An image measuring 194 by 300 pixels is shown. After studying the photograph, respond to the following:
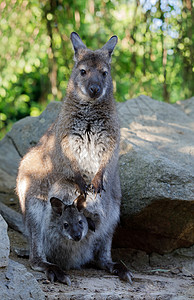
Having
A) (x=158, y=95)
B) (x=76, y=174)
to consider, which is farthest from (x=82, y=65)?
(x=158, y=95)

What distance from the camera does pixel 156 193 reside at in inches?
182

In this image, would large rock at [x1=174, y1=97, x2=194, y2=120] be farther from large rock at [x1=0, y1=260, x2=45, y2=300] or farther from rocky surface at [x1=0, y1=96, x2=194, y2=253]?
large rock at [x1=0, y1=260, x2=45, y2=300]

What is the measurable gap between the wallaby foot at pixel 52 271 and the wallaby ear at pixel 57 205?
50 cm

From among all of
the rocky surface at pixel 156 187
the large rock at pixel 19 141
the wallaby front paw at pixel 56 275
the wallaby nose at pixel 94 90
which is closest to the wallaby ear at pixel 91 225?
the wallaby front paw at pixel 56 275

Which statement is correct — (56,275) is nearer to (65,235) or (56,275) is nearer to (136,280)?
(65,235)

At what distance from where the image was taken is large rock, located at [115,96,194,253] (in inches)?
183

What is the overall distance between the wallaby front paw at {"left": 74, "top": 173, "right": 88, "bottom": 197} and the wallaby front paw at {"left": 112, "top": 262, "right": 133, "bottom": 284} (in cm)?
82

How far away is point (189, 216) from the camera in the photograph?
4.71 meters

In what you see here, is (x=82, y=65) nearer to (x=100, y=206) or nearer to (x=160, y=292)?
(x=100, y=206)

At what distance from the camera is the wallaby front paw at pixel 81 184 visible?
4.22 meters

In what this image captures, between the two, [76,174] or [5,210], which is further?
[5,210]

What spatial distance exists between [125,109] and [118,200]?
236 cm

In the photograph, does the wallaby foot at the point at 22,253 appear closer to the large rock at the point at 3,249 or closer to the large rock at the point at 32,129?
the large rock at the point at 3,249

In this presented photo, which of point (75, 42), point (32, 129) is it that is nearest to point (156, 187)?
point (75, 42)
